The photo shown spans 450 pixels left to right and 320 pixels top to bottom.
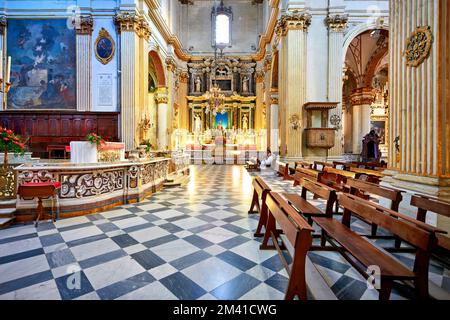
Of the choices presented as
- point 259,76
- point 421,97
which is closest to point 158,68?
point 259,76

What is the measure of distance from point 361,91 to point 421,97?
1292 centimetres

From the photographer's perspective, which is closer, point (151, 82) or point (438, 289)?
point (438, 289)

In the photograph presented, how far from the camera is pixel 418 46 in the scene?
3.35 metres

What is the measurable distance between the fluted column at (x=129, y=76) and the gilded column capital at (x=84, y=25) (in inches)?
43.7

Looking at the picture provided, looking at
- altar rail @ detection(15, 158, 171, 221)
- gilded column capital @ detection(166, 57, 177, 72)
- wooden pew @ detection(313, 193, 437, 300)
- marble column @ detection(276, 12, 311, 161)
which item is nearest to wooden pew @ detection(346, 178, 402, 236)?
wooden pew @ detection(313, 193, 437, 300)

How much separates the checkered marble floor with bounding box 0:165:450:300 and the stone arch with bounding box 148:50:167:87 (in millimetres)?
12505

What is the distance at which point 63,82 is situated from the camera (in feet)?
33.5

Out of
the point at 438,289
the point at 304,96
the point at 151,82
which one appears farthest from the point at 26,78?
the point at 438,289

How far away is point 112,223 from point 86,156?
2514 mm

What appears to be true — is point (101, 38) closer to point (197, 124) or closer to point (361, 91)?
point (197, 124)
